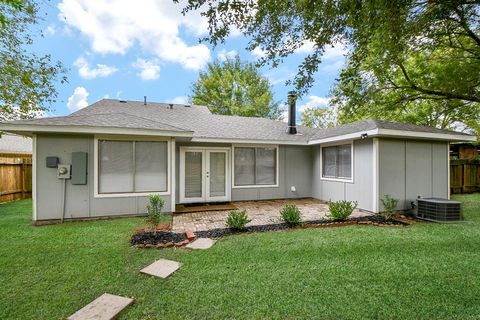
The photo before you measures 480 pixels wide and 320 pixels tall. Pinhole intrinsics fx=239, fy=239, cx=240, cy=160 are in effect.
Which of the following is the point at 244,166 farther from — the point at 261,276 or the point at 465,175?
the point at 465,175

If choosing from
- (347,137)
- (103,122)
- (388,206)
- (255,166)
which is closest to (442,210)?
(388,206)

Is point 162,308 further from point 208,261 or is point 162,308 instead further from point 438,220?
point 438,220

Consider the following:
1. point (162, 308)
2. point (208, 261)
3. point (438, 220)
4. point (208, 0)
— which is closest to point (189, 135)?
point (208, 261)

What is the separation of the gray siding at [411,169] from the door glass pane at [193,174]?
5682 millimetres

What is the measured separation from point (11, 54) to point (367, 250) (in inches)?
484

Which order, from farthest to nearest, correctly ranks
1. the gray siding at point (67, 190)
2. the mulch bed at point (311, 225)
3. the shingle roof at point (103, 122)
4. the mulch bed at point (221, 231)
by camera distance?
the gray siding at point (67, 190) → the shingle roof at point (103, 122) → the mulch bed at point (311, 225) → the mulch bed at point (221, 231)

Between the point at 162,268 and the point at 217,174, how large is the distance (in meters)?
5.31

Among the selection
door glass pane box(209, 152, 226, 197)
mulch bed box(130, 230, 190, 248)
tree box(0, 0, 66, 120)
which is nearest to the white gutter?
door glass pane box(209, 152, 226, 197)

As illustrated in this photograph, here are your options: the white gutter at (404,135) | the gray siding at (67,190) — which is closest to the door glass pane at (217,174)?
the gray siding at (67,190)

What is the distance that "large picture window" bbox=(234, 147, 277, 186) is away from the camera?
8961 mm

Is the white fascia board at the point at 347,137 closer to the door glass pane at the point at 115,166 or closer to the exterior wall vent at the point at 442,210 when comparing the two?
the exterior wall vent at the point at 442,210

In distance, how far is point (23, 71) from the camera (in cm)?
866

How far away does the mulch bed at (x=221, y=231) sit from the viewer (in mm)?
4512

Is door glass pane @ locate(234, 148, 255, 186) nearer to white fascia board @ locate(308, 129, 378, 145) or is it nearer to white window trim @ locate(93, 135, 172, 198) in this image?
white fascia board @ locate(308, 129, 378, 145)
